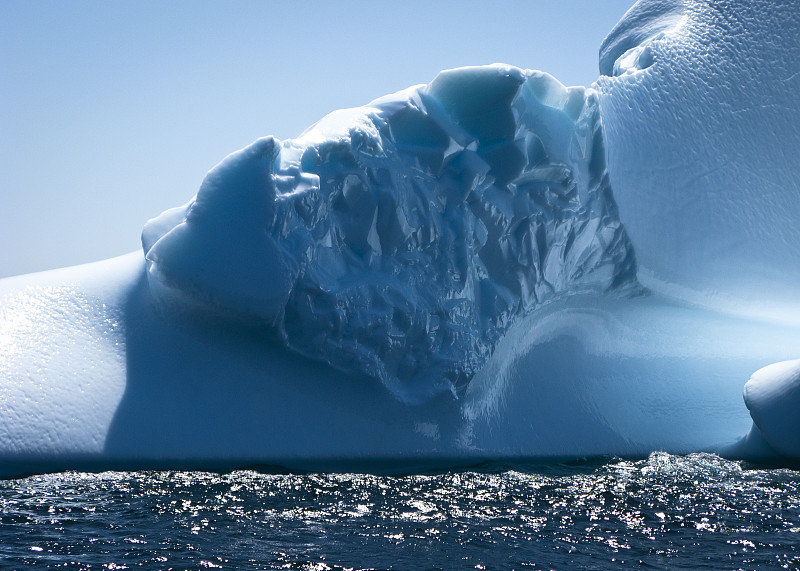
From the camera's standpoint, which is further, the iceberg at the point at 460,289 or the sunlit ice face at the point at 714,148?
the sunlit ice face at the point at 714,148

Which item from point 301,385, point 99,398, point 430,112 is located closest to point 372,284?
point 301,385

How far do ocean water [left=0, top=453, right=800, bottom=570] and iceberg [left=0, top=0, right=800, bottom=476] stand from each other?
407mm

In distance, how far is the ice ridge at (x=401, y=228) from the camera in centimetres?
464

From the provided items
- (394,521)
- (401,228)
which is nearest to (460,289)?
(401,228)

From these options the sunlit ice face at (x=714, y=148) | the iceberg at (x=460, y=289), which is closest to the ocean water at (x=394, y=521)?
the iceberg at (x=460, y=289)

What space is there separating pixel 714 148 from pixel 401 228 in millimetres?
3285

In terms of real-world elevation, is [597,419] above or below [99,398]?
below

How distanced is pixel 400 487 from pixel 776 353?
442 cm

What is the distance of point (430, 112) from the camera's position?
17.5ft

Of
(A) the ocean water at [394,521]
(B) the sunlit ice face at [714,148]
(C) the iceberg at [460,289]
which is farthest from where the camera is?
(B) the sunlit ice face at [714,148]

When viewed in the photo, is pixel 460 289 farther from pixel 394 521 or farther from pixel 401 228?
pixel 394 521

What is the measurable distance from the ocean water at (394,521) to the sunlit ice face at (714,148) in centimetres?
258

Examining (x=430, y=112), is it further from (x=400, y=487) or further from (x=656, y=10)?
(x=656, y=10)

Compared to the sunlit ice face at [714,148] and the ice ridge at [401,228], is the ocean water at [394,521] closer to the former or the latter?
the ice ridge at [401,228]
